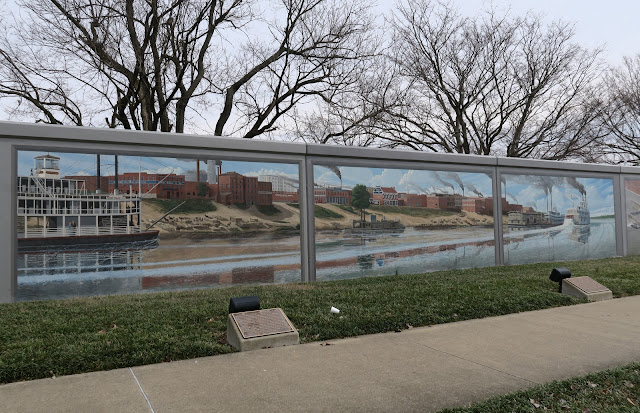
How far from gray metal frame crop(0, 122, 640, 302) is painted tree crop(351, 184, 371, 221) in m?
0.52

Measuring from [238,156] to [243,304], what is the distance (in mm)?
4000

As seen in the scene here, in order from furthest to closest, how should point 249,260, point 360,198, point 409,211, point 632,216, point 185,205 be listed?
1. point 632,216
2. point 409,211
3. point 360,198
4. point 249,260
5. point 185,205

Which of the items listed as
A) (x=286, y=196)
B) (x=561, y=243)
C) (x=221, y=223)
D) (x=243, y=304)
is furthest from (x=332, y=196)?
(x=561, y=243)

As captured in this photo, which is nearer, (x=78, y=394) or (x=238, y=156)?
(x=78, y=394)

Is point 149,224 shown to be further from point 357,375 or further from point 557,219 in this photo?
point 557,219

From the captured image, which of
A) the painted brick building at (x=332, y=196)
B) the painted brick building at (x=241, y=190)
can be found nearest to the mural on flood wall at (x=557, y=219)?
the painted brick building at (x=332, y=196)

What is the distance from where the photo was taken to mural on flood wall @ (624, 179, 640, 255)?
659 inches

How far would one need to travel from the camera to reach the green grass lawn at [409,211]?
11319mm

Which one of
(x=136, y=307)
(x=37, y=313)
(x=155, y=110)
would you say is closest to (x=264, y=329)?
(x=136, y=307)

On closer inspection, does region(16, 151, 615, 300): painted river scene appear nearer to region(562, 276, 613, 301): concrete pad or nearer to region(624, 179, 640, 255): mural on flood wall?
region(562, 276, 613, 301): concrete pad

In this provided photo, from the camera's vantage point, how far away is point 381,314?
6.95m

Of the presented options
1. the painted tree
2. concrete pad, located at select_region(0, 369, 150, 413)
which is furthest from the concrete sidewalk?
the painted tree

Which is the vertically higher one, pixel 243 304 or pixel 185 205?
pixel 185 205

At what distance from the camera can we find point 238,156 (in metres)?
9.56
